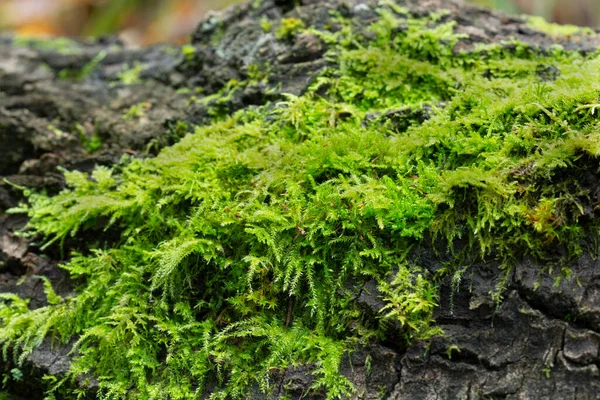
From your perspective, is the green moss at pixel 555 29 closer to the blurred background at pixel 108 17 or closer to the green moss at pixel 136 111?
the green moss at pixel 136 111

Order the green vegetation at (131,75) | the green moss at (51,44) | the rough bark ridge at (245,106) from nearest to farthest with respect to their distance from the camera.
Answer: the rough bark ridge at (245,106) → the green vegetation at (131,75) → the green moss at (51,44)

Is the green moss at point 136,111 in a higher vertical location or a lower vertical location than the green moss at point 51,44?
lower

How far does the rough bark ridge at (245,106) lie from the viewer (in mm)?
1678

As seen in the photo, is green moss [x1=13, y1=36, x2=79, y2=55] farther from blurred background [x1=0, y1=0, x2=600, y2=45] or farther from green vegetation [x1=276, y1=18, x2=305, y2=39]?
blurred background [x1=0, y1=0, x2=600, y2=45]

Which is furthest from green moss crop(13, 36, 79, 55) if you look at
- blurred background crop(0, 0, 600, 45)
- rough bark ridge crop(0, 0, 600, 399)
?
blurred background crop(0, 0, 600, 45)

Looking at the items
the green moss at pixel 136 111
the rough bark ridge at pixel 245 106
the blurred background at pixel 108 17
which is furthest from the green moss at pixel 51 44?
the blurred background at pixel 108 17

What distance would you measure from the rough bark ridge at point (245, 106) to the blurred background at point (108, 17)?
2643mm

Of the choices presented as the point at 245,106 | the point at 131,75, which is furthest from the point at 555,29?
the point at 131,75

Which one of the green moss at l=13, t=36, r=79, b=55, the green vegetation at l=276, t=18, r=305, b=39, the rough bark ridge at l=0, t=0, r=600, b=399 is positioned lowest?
the rough bark ridge at l=0, t=0, r=600, b=399

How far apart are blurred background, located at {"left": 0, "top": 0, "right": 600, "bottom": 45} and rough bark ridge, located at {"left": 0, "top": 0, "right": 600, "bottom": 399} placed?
2643mm

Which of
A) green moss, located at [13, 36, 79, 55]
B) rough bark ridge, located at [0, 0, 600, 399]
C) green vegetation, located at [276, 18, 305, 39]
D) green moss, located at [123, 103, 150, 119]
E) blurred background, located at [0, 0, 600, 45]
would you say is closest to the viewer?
rough bark ridge, located at [0, 0, 600, 399]

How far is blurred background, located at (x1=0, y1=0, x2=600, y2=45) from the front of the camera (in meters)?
6.80

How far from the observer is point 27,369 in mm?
2156

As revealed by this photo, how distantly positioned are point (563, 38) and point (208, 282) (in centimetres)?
253
